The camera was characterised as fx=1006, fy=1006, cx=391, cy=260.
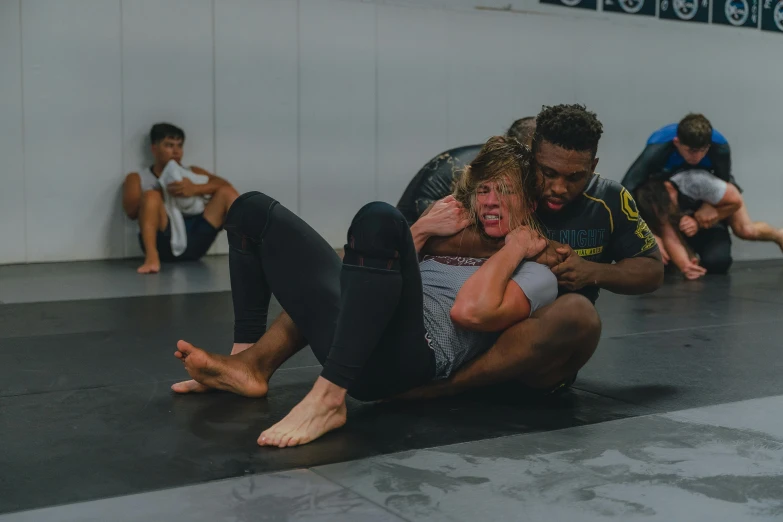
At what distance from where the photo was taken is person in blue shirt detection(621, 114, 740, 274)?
6.46 m

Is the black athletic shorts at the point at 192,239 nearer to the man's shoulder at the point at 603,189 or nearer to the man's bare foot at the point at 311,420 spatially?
the man's shoulder at the point at 603,189

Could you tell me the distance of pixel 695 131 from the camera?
6160mm

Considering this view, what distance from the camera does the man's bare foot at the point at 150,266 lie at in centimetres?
608

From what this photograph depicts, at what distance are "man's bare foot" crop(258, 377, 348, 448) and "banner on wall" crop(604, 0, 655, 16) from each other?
22.7 ft

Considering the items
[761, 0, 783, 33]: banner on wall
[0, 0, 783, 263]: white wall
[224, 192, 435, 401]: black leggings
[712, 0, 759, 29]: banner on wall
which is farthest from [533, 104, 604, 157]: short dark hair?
[761, 0, 783, 33]: banner on wall

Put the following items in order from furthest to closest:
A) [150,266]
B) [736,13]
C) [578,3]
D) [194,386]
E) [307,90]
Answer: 1. [736,13]
2. [578,3]
3. [307,90]
4. [150,266]
5. [194,386]

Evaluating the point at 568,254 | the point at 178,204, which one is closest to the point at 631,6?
the point at 178,204

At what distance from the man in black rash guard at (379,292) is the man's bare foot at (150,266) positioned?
11.0 ft

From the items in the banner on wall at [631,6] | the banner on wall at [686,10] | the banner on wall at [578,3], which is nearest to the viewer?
the banner on wall at [578,3]

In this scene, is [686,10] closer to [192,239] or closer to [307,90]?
[307,90]

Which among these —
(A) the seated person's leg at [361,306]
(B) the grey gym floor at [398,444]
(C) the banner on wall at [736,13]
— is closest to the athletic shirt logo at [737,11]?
(C) the banner on wall at [736,13]

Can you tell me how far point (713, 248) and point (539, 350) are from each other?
427 cm

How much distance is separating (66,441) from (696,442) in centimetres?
153

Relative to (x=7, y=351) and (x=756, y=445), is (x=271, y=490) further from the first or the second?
(x=7, y=351)
